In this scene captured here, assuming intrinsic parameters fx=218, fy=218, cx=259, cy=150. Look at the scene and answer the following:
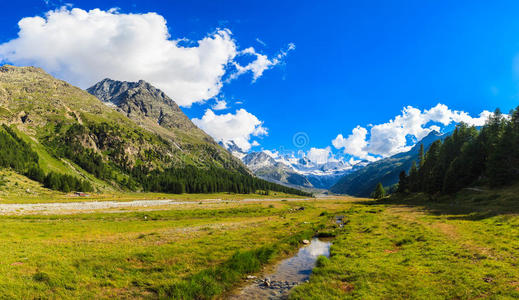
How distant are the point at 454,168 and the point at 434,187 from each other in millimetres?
12125

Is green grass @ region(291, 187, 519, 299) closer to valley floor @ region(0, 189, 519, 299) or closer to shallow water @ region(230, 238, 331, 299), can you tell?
valley floor @ region(0, 189, 519, 299)

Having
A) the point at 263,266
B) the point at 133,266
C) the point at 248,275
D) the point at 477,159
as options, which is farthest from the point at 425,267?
the point at 477,159

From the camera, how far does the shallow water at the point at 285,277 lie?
1353cm

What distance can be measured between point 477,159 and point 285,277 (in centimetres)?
9338

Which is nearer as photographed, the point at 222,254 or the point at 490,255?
the point at 490,255

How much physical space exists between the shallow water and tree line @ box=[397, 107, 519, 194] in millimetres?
70268

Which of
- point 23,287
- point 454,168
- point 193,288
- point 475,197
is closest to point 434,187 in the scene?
point 454,168

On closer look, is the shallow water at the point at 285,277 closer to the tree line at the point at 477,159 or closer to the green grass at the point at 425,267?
the green grass at the point at 425,267

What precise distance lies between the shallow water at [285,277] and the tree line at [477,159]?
7027cm

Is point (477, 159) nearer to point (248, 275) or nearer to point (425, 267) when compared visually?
point (425, 267)

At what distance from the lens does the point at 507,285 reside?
11.7m

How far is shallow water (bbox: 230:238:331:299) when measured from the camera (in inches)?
533

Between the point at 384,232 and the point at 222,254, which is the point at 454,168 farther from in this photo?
the point at 222,254

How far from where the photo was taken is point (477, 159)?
74750 mm
